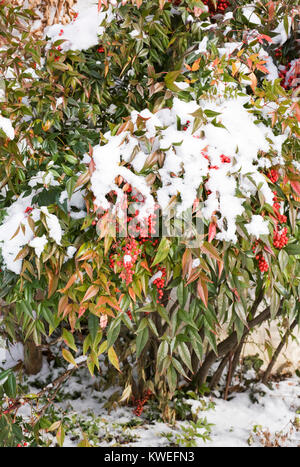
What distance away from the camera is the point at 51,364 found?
240cm

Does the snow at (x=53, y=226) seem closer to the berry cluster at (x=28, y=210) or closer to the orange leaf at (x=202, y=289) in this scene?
the berry cluster at (x=28, y=210)

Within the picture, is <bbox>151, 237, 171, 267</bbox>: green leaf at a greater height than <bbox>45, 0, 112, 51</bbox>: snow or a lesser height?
lesser

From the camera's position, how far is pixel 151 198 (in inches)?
42.1

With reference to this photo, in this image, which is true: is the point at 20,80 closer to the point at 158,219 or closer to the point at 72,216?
the point at 72,216

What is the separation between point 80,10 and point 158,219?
1874 millimetres

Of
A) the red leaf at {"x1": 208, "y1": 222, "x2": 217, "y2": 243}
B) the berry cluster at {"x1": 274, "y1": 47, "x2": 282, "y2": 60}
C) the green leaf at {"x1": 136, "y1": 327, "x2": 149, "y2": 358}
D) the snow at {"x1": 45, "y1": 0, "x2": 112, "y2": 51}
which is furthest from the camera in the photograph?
the berry cluster at {"x1": 274, "y1": 47, "x2": 282, "y2": 60}

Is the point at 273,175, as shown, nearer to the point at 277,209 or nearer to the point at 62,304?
the point at 277,209

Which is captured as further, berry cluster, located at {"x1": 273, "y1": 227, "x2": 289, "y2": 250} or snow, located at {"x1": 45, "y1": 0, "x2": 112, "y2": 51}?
snow, located at {"x1": 45, "y1": 0, "x2": 112, "y2": 51}

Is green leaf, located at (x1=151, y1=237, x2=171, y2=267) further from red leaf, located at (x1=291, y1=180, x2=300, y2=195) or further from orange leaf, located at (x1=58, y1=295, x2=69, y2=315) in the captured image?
red leaf, located at (x1=291, y1=180, x2=300, y2=195)

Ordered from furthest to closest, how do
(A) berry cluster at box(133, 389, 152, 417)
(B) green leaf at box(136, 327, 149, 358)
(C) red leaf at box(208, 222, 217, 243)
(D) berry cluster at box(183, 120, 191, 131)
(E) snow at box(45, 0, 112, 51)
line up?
(A) berry cluster at box(133, 389, 152, 417)
(E) snow at box(45, 0, 112, 51)
(B) green leaf at box(136, 327, 149, 358)
(D) berry cluster at box(183, 120, 191, 131)
(C) red leaf at box(208, 222, 217, 243)

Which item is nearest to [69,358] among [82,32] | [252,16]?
[82,32]

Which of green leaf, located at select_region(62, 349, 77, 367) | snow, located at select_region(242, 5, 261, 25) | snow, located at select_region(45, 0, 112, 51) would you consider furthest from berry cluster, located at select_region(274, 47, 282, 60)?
green leaf, located at select_region(62, 349, 77, 367)

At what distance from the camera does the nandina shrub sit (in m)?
1.07

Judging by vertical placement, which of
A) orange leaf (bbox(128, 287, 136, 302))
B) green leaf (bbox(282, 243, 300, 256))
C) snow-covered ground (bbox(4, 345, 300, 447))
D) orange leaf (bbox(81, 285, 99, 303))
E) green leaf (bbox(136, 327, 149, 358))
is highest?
green leaf (bbox(282, 243, 300, 256))
